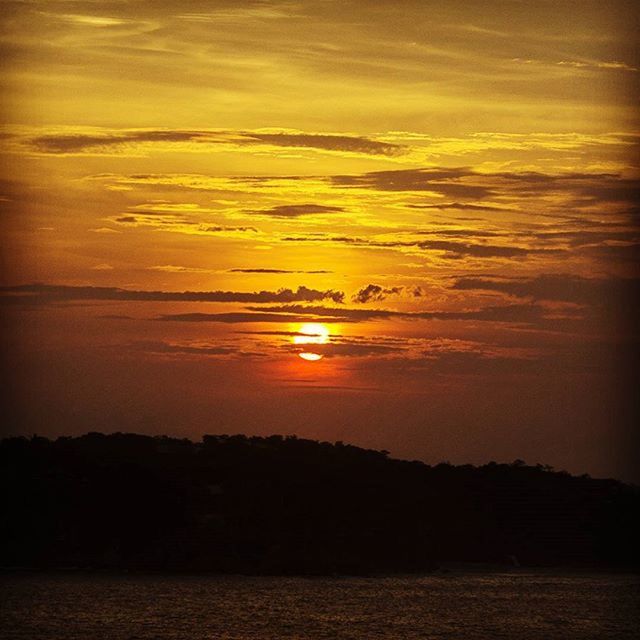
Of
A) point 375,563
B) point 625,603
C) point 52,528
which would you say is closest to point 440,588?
point 375,563

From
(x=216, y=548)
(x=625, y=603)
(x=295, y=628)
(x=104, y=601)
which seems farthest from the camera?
(x=216, y=548)

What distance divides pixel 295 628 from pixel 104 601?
8499 mm

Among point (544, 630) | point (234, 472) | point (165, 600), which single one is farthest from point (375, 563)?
point (544, 630)

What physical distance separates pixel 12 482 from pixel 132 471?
13.3 ft

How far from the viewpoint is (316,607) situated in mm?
43906

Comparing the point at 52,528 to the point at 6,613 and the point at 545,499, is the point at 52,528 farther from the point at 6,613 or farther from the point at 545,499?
the point at 545,499

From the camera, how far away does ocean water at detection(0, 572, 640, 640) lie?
37062 millimetres

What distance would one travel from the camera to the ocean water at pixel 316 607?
37.1 metres

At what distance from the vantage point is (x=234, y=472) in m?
50.2

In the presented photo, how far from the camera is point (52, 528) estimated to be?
156 feet

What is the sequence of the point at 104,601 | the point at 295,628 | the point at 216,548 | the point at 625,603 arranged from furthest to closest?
the point at 216,548, the point at 625,603, the point at 104,601, the point at 295,628

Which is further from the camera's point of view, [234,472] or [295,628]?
[234,472]

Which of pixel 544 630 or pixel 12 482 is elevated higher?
pixel 12 482

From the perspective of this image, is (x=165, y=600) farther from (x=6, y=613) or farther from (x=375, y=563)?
(x=375, y=563)
